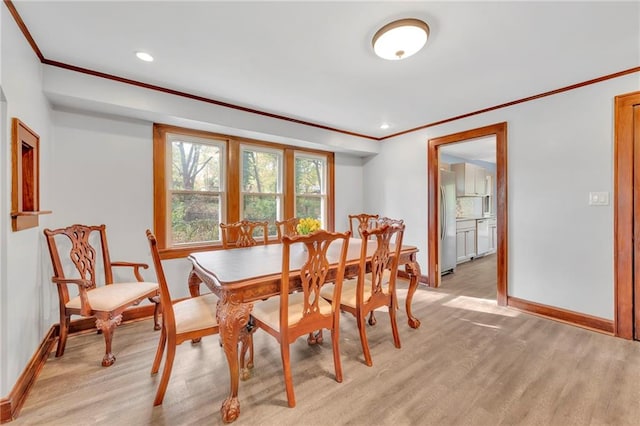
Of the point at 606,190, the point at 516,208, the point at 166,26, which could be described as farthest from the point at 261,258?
the point at 606,190

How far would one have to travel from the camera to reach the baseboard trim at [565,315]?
2539mm

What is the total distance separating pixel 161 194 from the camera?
304cm

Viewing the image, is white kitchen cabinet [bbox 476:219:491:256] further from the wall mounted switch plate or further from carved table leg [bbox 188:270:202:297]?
carved table leg [bbox 188:270:202:297]

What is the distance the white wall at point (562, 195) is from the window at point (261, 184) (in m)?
2.79

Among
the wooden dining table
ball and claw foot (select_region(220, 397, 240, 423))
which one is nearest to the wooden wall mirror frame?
the wooden dining table

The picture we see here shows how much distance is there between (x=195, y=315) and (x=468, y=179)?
227 inches

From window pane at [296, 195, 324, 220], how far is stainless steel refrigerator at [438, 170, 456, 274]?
6.59 ft

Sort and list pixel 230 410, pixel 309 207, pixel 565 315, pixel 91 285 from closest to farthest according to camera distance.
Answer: pixel 230 410
pixel 91 285
pixel 565 315
pixel 309 207

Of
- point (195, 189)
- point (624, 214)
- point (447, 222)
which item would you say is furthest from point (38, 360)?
point (447, 222)

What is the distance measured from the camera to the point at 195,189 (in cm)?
335

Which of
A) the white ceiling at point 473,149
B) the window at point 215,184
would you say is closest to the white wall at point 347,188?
the window at point 215,184

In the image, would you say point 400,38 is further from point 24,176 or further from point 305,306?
point 24,176

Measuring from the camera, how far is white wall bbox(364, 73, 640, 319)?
8.38ft

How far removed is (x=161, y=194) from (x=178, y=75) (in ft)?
4.25
